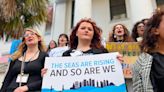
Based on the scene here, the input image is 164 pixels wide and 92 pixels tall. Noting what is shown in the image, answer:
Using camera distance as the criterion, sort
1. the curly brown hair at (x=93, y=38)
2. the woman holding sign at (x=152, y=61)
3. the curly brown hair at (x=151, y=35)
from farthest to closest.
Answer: the curly brown hair at (x=93, y=38)
the curly brown hair at (x=151, y=35)
the woman holding sign at (x=152, y=61)

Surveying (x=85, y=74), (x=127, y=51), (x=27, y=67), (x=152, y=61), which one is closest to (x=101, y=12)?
(x=127, y=51)

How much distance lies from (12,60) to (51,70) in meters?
0.85

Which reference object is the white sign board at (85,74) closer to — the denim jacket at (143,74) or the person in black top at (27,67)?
the denim jacket at (143,74)

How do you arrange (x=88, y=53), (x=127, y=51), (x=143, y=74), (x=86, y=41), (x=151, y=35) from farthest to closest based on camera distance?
1. (x=127, y=51)
2. (x=86, y=41)
3. (x=88, y=53)
4. (x=151, y=35)
5. (x=143, y=74)

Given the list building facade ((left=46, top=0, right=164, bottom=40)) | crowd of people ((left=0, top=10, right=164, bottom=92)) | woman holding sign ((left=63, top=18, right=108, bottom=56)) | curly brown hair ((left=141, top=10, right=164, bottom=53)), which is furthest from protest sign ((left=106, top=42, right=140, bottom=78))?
building facade ((left=46, top=0, right=164, bottom=40))

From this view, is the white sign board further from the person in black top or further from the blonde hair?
the blonde hair

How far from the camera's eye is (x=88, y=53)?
3053 millimetres

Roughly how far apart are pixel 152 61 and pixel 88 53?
87 cm

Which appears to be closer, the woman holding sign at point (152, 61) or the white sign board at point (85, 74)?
the woman holding sign at point (152, 61)

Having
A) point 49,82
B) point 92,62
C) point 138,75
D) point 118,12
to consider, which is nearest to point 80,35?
point 92,62

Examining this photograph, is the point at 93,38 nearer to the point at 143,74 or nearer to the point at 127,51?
the point at 127,51

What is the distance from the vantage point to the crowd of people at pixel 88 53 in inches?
93.0

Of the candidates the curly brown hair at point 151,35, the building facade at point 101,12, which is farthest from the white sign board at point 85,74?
the building facade at point 101,12

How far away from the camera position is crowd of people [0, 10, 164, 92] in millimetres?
2363
